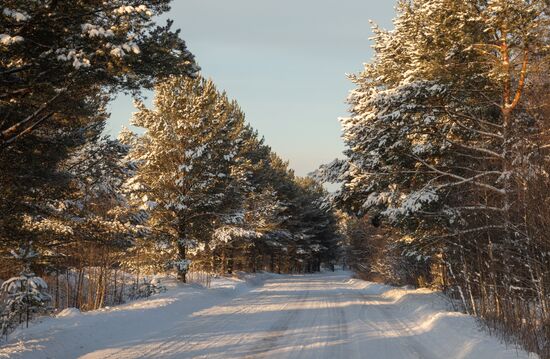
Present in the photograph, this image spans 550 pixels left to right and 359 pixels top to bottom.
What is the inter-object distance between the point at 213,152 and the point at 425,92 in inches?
493

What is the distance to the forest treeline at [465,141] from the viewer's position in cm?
1048

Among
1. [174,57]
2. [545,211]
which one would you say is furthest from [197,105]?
[545,211]

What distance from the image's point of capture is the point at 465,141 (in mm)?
15617

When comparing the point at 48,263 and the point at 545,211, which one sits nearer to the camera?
the point at 545,211

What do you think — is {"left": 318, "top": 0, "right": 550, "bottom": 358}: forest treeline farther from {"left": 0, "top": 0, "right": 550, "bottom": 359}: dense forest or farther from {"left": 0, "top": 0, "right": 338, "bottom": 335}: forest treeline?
{"left": 0, "top": 0, "right": 338, "bottom": 335}: forest treeline

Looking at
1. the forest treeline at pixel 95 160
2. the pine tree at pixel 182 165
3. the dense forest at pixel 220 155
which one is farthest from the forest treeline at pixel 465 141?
the pine tree at pixel 182 165

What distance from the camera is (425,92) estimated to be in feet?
43.8

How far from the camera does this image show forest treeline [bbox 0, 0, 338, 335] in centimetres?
780

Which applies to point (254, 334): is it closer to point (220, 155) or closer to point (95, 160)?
point (95, 160)

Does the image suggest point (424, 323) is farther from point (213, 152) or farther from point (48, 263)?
point (213, 152)

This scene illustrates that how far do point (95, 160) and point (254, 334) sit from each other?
740 cm

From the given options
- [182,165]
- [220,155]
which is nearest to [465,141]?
[220,155]

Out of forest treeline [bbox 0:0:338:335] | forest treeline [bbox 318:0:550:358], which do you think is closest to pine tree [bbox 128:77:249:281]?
forest treeline [bbox 0:0:338:335]

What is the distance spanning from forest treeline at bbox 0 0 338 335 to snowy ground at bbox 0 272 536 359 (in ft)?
5.66
